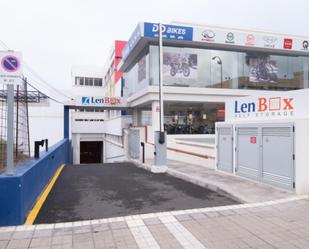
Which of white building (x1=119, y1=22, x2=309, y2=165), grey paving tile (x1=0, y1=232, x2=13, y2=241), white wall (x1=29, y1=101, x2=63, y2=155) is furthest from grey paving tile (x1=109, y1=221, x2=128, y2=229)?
white wall (x1=29, y1=101, x2=63, y2=155)

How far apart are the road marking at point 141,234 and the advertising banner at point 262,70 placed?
58.5ft

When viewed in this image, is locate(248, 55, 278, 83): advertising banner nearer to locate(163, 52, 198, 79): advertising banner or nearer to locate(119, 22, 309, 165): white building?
locate(119, 22, 309, 165): white building

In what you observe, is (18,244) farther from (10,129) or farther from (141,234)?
(10,129)

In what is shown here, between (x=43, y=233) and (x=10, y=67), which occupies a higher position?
(x=10, y=67)

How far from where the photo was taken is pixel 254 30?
21.0 m

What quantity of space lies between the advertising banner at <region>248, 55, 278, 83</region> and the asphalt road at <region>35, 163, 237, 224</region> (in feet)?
45.6

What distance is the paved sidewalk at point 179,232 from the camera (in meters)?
4.23

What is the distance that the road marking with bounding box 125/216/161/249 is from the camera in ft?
13.9

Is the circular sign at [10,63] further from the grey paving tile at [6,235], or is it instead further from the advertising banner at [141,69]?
the advertising banner at [141,69]

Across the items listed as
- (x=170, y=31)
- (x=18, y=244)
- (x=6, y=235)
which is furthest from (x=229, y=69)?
(x=18, y=244)

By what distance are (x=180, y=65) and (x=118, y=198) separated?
13.5 m

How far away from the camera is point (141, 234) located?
4602 millimetres

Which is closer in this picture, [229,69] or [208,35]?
Result: [208,35]

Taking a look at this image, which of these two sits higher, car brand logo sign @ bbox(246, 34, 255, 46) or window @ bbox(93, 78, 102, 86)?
window @ bbox(93, 78, 102, 86)
